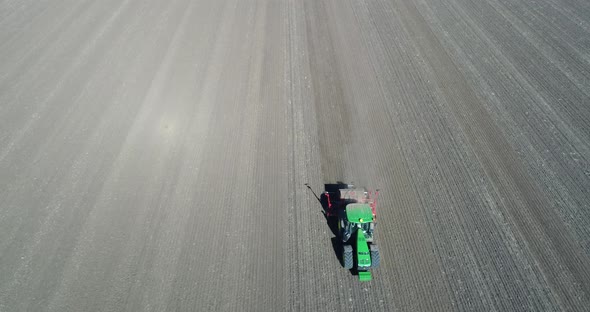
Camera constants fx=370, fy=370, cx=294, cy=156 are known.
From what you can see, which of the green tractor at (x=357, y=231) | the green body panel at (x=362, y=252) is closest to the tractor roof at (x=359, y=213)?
the green tractor at (x=357, y=231)

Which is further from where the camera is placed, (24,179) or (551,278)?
(24,179)

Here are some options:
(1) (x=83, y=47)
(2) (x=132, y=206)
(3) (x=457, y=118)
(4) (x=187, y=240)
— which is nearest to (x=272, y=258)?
(4) (x=187, y=240)

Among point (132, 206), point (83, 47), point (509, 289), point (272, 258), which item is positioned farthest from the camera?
point (83, 47)

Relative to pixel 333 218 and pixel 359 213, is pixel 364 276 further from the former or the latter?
pixel 333 218

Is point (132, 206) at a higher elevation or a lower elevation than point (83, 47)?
lower

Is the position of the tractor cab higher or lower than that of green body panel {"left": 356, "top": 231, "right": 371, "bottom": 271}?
higher

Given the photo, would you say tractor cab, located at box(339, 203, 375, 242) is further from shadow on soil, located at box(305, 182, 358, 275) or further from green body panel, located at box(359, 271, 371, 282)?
green body panel, located at box(359, 271, 371, 282)

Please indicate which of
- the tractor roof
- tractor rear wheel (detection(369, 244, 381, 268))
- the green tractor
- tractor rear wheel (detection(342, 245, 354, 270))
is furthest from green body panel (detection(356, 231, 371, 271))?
the tractor roof

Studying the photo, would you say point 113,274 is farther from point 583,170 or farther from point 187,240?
point 583,170
